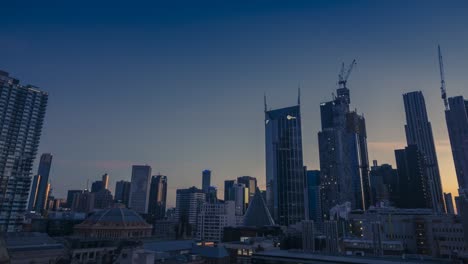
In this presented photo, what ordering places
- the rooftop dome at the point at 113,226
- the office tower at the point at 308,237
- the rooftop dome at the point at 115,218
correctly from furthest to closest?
the office tower at the point at 308,237
the rooftop dome at the point at 115,218
the rooftop dome at the point at 113,226

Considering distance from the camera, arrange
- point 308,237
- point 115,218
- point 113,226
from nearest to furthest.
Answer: point 113,226 < point 115,218 < point 308,237

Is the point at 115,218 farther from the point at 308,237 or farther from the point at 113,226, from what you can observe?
the point at 308,237

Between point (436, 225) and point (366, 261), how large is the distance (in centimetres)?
11660

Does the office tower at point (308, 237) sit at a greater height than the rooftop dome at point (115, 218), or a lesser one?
lesser

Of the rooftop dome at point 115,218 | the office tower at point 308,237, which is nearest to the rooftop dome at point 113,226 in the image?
the rooftop dome at point 115,218

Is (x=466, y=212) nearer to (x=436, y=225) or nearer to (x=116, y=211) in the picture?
(x=436, y=225)

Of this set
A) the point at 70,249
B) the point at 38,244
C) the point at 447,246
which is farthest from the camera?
the point at 447,246

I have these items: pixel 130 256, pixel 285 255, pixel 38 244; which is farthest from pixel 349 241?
pixel 38 244

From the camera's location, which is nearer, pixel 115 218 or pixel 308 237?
pixel 115 218

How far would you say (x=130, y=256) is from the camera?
6862 cm

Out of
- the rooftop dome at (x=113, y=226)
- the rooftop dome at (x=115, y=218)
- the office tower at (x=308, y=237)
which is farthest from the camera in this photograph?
the office tower at (x=308, y=237)

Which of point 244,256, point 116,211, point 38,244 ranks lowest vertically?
point 244,256

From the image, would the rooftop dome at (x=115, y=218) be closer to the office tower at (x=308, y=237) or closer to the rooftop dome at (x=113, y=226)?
the rooftop dome at (x=113, y=226)

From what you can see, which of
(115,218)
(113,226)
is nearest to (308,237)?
(113,226)
